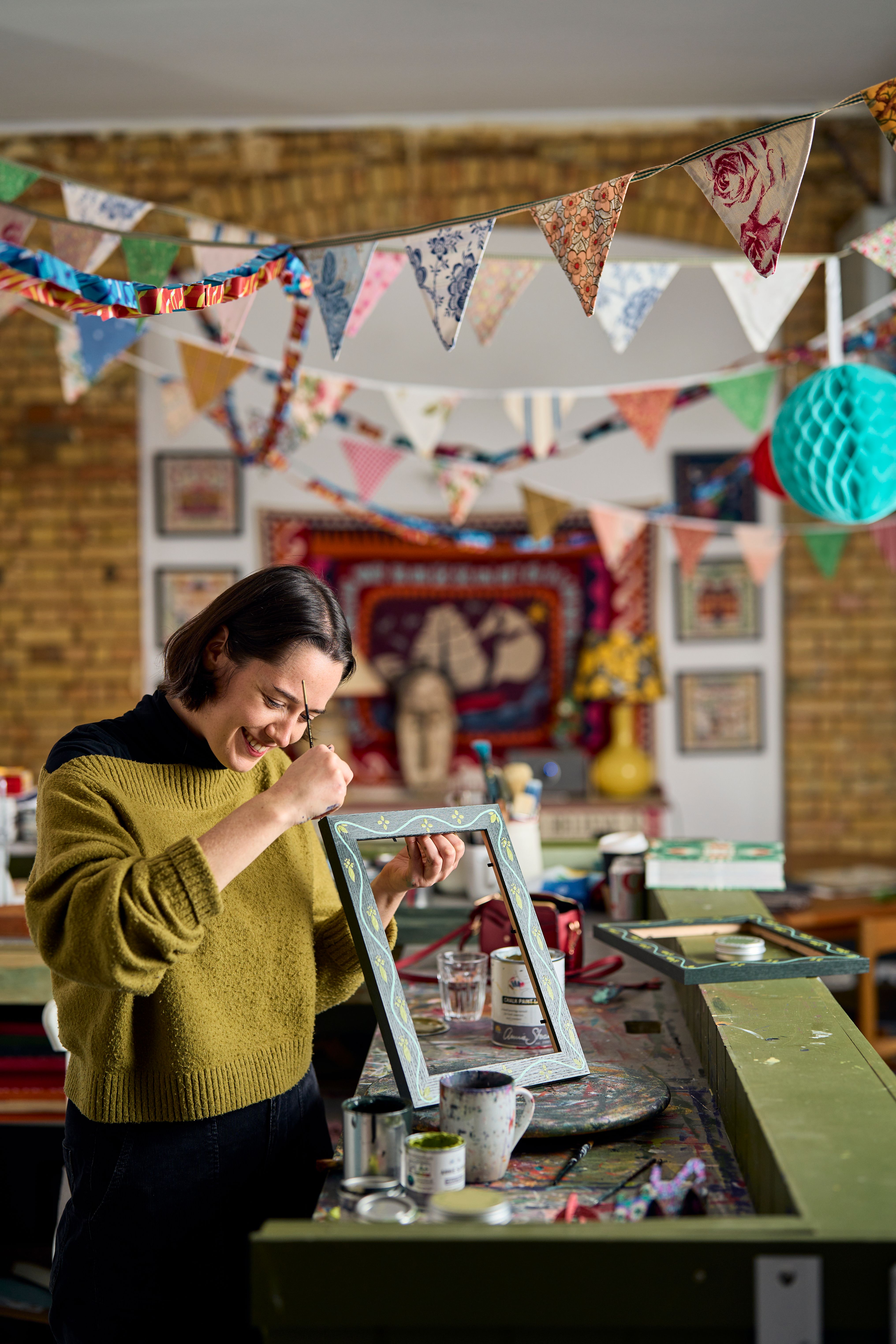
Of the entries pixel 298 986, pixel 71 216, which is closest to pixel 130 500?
pixel 71 216

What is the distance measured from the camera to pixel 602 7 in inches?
144

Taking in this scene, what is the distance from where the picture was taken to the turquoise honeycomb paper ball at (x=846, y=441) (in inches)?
87.6

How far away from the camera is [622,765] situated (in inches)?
190

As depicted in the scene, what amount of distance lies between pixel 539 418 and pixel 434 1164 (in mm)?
2909

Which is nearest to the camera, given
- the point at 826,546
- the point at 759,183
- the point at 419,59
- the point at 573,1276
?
the point at 573,1276

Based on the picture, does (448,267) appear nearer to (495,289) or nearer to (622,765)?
(495,289)

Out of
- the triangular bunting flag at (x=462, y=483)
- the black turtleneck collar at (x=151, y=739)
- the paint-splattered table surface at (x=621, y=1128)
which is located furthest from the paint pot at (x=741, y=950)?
the triangular bunting flag at (x=462, y=483)

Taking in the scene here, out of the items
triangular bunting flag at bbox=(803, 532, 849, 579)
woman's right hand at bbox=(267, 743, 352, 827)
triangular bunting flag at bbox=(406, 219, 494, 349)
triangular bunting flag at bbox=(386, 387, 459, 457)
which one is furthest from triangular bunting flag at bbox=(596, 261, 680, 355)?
triangular bunting flag at bbox=(803, 532, 849, 579)

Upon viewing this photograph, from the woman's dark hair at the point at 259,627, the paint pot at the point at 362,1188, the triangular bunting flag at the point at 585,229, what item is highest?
the triangular bunting flag at the point at 585,229

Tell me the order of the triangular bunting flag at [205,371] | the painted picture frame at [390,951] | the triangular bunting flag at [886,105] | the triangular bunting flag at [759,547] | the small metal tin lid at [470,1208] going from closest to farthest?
the small metal tin lid at [470,1208] < the painted picture frame at [390,951] < the triangular bunting flag at [886,105] < the triangular bunting flag at [205,371] < the triangular bunting flag at [759,547]

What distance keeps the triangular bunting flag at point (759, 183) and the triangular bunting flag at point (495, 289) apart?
79 cm

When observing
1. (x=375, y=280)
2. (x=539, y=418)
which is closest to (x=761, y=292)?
(x=375, y=280)

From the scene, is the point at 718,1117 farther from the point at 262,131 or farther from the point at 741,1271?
the point at 262,131

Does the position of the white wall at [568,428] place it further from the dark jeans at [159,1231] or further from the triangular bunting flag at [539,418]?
the dark jeans at [159,1231]
